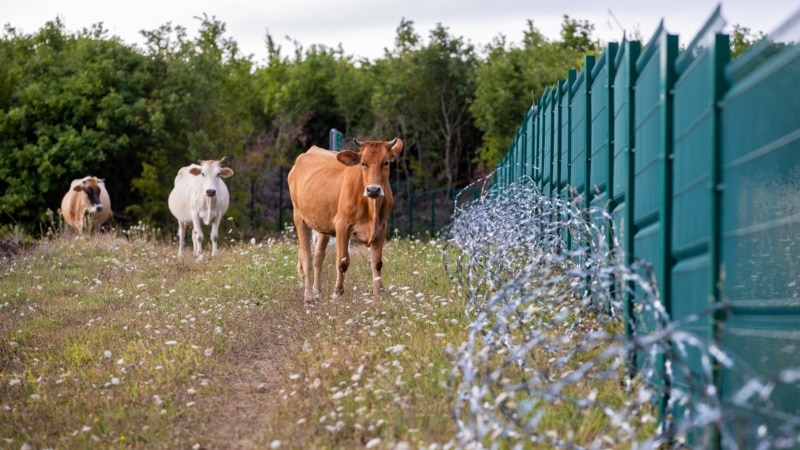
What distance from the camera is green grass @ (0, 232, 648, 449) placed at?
6387mm

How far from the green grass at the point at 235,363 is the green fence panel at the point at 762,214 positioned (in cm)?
84

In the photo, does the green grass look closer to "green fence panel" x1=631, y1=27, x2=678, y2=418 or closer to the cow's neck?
"green fence panel" x1=631, y1=27, x2=678, y2=418

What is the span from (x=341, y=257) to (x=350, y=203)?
1.94ft

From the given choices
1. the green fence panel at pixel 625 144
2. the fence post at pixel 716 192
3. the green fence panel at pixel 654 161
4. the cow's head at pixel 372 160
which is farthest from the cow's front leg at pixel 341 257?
the fence post at pixel 716 192

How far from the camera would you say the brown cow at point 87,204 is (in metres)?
25.4

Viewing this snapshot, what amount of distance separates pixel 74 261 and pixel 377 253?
7.69 meters

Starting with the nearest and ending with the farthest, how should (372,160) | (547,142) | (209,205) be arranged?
1. (372,160)
2. (547,142)
3. (209,205)

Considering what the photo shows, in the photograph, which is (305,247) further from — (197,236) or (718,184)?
(718,184)

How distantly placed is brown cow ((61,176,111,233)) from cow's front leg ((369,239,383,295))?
14189mm

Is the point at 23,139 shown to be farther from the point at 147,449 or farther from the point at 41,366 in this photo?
the point at 147,449

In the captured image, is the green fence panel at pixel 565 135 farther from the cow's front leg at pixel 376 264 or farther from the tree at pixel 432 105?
the tree at pixel 432 105

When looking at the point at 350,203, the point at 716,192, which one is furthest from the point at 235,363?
the point at 716,192

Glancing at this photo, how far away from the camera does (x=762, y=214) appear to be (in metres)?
7.36

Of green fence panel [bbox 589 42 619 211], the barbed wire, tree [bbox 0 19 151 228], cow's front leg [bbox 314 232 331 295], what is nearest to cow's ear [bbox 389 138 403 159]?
cow's front leg [bbox 314 232 331 295]
